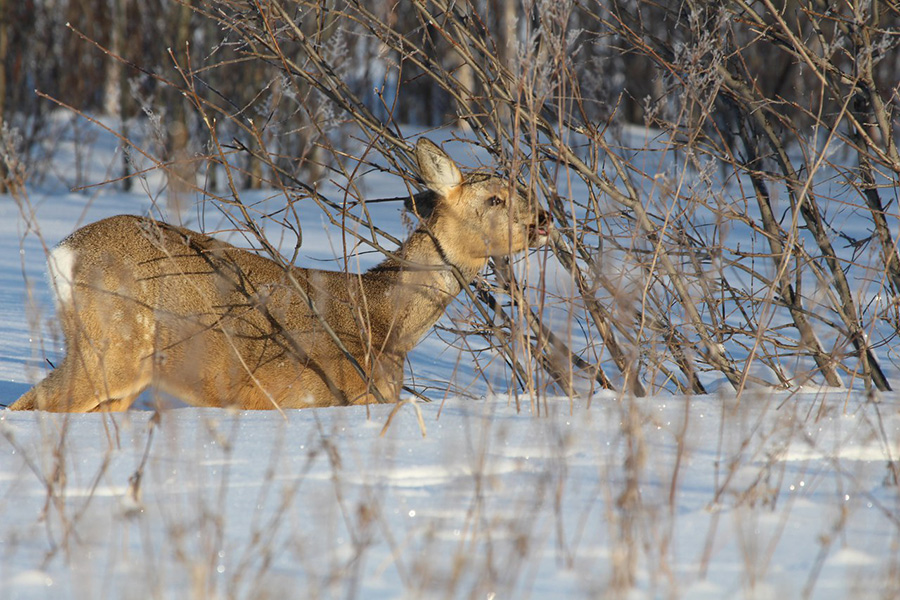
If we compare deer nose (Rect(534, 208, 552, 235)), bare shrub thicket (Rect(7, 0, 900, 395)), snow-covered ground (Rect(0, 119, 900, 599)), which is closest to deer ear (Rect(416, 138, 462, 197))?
bare shrub thicket (Rect(7, 0, 900, 395))

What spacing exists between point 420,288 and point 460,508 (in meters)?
2.37

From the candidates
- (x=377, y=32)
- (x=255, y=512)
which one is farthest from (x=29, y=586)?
(x=377, y=32)

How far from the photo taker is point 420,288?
16.2ft

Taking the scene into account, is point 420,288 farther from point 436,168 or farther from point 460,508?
point 460,508

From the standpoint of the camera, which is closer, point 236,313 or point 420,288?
point 236,313

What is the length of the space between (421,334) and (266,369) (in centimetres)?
80

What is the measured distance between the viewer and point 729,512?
2.62m

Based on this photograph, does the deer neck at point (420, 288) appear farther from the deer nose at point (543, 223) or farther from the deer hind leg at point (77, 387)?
the deer hind leg at point (77, 387)

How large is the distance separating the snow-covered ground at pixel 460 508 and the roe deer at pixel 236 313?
0.66 m

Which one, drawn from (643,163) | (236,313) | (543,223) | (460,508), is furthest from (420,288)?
(460,508)

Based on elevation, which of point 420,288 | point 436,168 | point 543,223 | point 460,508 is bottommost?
point 460,508

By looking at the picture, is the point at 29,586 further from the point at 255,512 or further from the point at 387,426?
the point at 387,426

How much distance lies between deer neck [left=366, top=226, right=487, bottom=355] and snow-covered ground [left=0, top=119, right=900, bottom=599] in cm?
118

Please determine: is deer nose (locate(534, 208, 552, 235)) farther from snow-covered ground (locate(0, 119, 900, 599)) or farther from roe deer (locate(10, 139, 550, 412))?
snow-covered ground (locate(0, 119, 900, 599))
